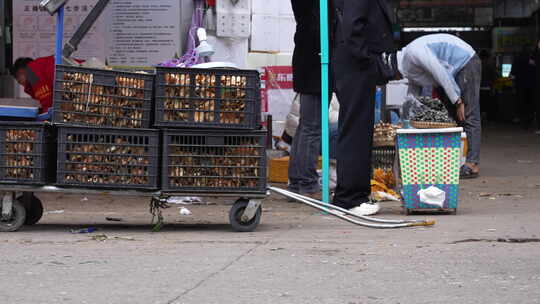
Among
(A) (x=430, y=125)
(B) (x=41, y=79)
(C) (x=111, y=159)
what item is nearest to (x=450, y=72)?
(A) (x=430, y=125)

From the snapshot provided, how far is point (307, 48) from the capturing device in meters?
8.58

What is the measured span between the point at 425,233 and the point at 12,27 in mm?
5904

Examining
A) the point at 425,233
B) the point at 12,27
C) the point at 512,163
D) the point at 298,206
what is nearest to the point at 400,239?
the point at 425,233

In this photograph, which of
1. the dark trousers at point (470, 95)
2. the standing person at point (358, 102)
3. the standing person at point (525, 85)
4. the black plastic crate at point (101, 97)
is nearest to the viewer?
the black plastic crate at point (101, 97)

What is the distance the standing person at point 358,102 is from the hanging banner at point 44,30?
3574 millimetres

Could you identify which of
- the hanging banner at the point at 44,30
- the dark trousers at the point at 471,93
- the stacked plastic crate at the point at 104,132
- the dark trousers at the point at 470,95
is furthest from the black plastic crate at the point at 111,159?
the dark trousers at the point at 471,93

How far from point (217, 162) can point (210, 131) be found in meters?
0.20

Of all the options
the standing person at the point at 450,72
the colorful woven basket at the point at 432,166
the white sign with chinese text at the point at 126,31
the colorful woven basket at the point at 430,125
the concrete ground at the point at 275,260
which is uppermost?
the white sign with chinese text at the point at 126,31

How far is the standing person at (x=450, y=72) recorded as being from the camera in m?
10.4

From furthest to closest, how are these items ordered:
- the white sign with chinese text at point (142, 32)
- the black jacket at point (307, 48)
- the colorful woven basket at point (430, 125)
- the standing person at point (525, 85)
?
the standing person at point (525, 85), the white sign with chinese text at point (142, 32), the colorful woven basket at point (430, 125), the black jacket at point (307, 48)

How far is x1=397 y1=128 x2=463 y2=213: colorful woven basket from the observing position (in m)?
7.61

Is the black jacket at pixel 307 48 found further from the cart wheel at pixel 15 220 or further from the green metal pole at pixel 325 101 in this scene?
the cart wheel at pixel 15 220

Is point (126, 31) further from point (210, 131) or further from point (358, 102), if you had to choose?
point (210, 131)

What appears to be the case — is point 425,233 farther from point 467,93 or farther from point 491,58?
point 491,58
